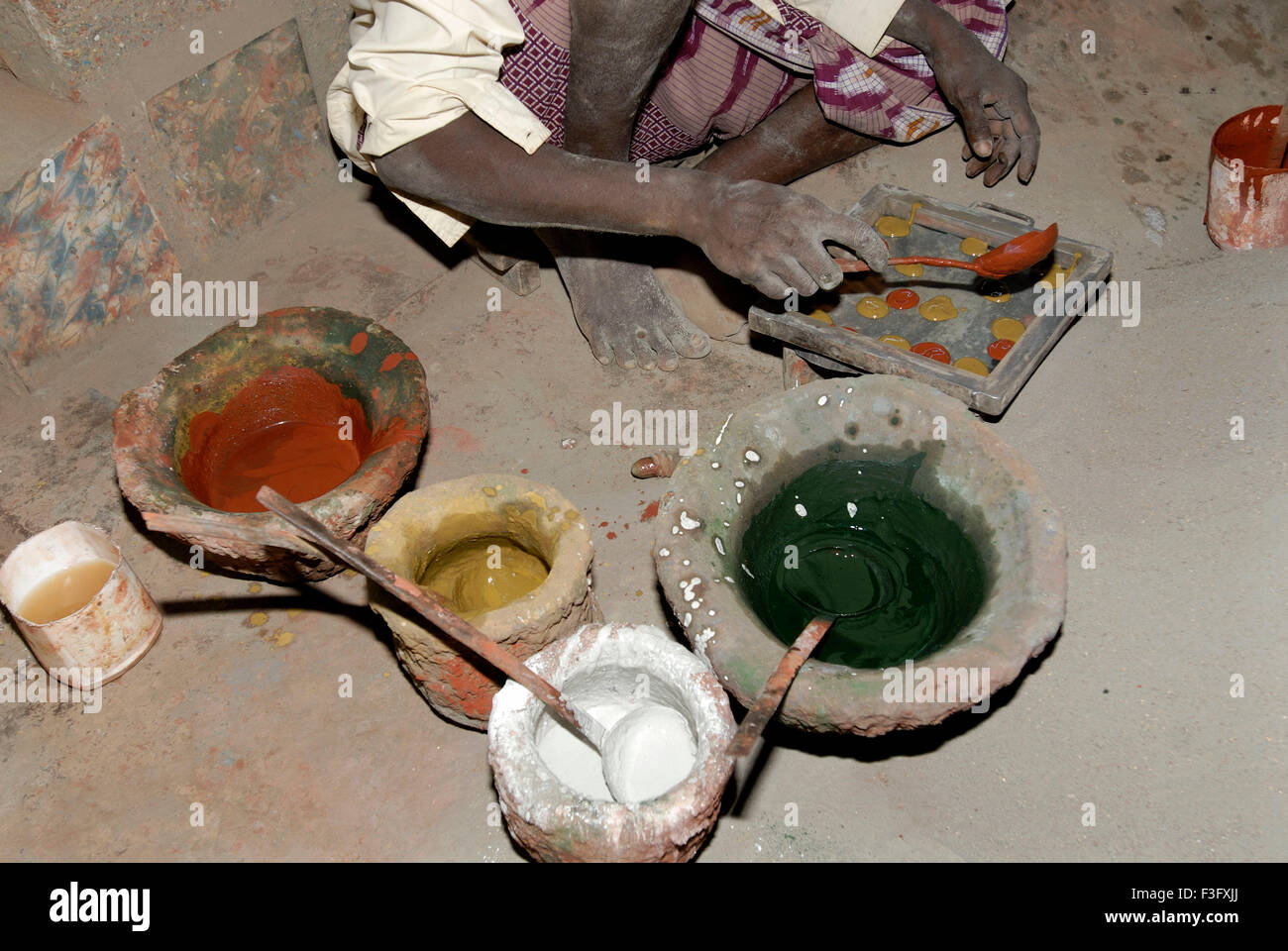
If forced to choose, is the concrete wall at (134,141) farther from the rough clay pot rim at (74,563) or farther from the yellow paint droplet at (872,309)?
the yellow paint droplet at (872,309)

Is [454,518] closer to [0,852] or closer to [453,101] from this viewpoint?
[453,101]

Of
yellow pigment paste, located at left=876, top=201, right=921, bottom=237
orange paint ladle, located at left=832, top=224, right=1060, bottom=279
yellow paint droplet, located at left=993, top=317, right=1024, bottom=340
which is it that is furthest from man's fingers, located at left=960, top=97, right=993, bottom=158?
yellow paint droplet, located at left=993, top=317, right=1024, bottom=340

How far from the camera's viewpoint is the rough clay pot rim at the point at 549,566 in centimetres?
200

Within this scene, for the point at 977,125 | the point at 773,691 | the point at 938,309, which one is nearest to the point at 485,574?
the point at 773,691

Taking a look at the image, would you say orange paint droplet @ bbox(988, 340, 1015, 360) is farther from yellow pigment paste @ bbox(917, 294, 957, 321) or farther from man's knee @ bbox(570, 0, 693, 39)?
man's knee @ bbox(570, 0, 693, 39)

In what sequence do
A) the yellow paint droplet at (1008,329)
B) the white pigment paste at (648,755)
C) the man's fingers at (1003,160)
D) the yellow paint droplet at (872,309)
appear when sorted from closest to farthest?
the white pigment paste at (648,755) < the yellow paint droplet at (1008,329) < the yellow paint droplet at (872,309) < the man's fingers at (1003,160)

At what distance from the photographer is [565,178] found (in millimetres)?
2307

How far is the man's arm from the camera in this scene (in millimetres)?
2150

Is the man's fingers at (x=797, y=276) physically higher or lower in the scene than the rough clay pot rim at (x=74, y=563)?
higher

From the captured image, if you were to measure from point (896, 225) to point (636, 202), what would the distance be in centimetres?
89

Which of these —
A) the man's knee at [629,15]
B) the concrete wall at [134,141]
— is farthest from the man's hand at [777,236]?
the concrete wall at [134,141]

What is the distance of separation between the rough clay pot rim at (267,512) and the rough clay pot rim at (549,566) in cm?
10

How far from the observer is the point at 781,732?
2.29 metres

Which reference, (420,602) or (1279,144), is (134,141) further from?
(1279,144)
